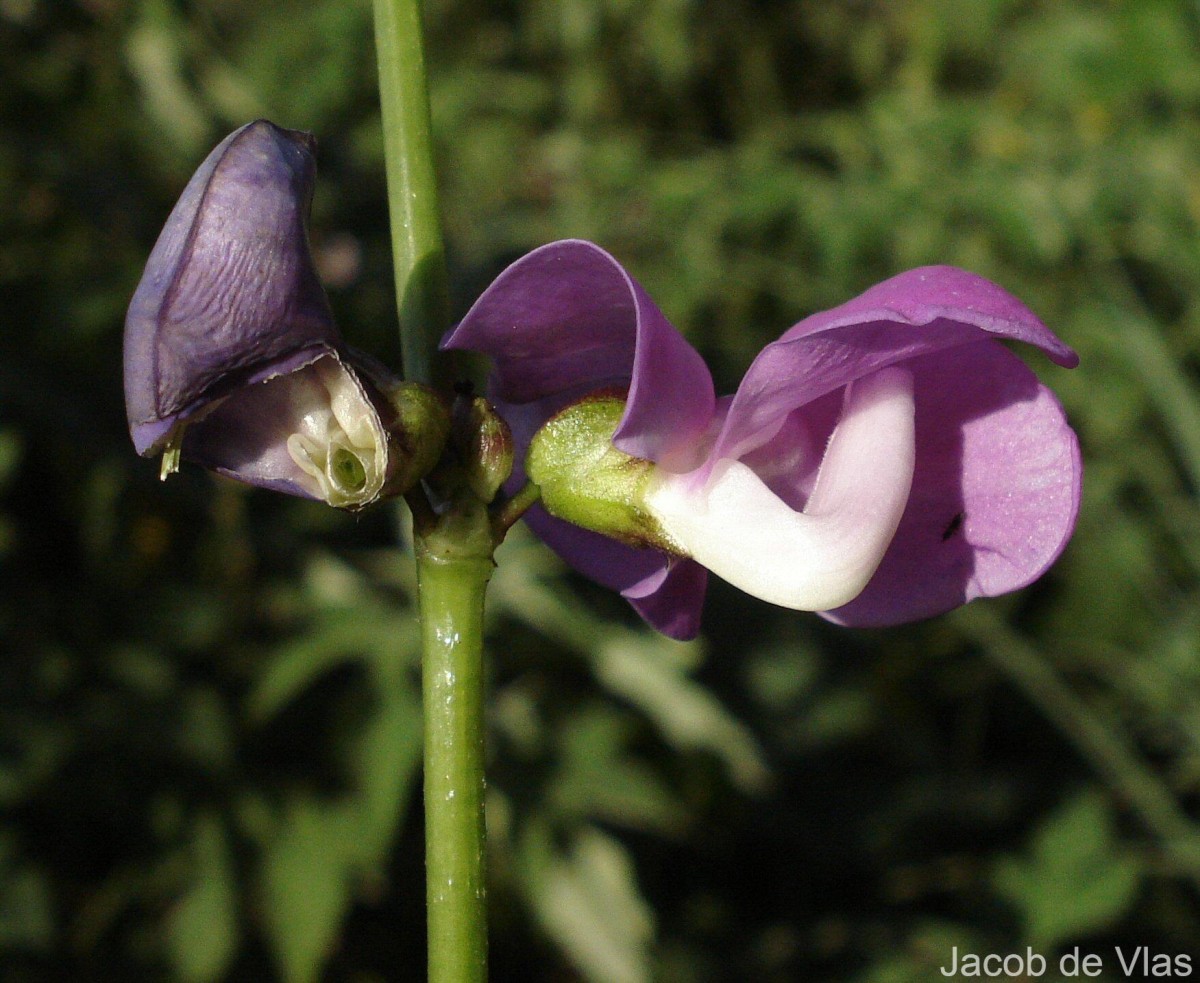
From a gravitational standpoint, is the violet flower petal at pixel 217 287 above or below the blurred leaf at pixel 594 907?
above

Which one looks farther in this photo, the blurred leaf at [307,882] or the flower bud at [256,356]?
the blurred leaf at [307,882]

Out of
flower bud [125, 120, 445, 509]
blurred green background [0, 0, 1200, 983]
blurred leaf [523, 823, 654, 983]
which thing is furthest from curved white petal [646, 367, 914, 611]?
blurred leaf [523, 823, 654, 983]

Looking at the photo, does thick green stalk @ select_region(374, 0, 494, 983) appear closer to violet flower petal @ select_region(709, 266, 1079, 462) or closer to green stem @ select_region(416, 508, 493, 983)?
green stem @ select_region(416, 508, 493, 983)

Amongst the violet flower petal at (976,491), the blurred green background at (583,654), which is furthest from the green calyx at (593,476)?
the blurred green background at (583,654)

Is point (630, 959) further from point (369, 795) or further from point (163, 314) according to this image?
point (163, 314)

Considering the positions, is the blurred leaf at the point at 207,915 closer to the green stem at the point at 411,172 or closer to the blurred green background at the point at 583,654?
the blurred green background at the point at 583,654

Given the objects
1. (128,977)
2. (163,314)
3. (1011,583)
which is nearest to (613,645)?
(128,977)

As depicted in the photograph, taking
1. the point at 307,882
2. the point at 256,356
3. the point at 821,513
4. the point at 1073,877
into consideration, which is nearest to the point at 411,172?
the point at 256,356

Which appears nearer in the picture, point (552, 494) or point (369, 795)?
point (552, 494)
